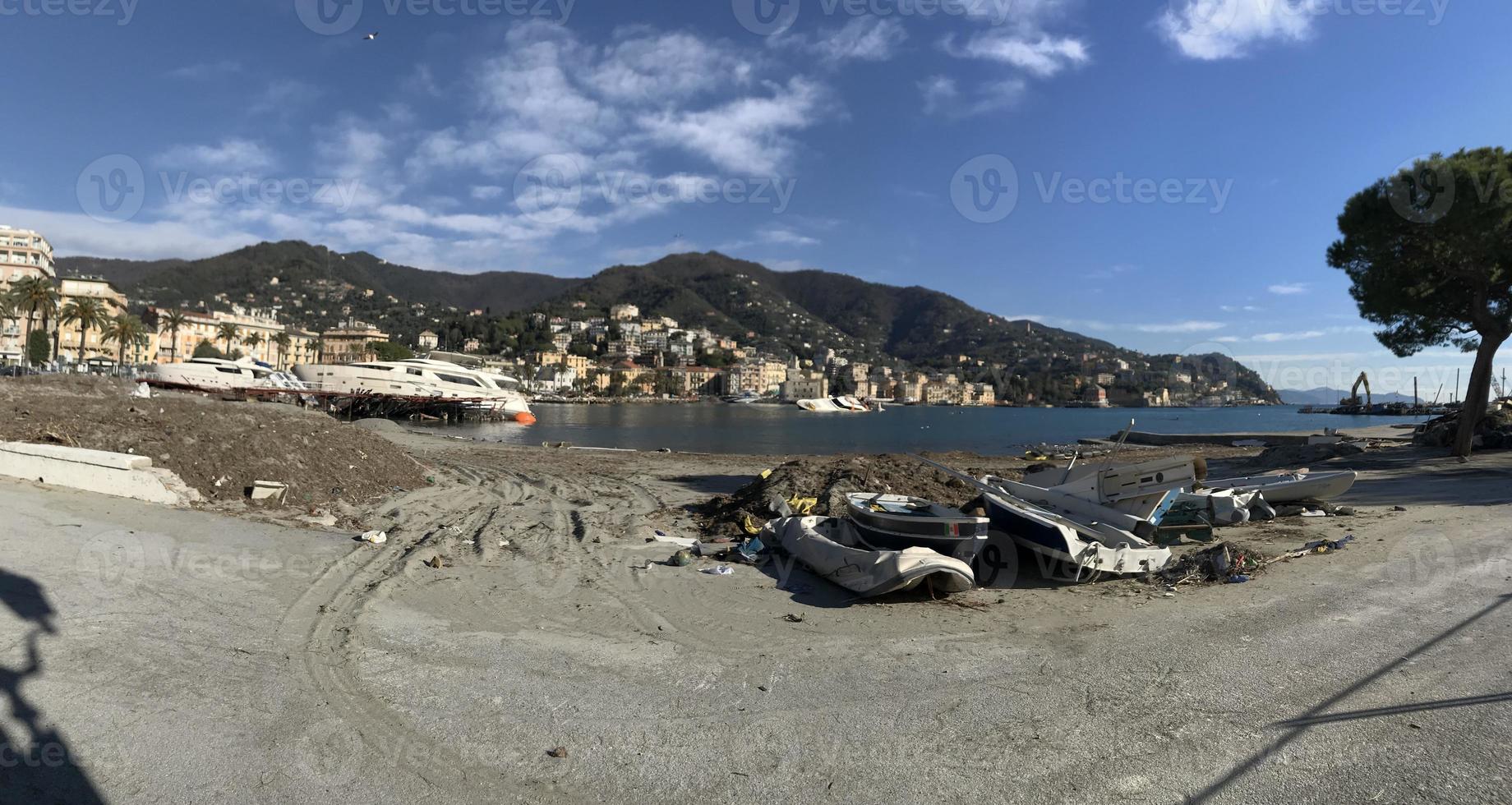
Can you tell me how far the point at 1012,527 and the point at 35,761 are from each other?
771 centimetres

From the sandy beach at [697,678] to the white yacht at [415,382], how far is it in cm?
4766

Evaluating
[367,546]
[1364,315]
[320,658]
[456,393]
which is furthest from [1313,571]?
[456,393]

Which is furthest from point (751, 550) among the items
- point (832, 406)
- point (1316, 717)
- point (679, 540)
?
point (832, 406)

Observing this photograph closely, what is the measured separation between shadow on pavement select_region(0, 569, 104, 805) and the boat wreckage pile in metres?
5.09

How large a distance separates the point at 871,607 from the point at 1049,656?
1622mm

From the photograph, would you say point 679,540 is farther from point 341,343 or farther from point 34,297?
point 341,343

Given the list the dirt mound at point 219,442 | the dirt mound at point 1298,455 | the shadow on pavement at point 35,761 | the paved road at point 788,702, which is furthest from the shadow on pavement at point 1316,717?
the dirt mound at point 1298,455

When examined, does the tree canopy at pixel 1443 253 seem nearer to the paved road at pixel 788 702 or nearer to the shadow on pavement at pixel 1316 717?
the paved road at pixel 788 702

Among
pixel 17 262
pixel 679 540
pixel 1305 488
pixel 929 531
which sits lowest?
pixel 679 540

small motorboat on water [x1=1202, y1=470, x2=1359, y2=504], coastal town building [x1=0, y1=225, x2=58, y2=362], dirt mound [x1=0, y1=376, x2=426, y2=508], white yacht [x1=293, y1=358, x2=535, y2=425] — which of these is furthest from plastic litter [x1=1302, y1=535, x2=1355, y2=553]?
coastal town building [x1=0, y1=225, x2=58, y2=362]

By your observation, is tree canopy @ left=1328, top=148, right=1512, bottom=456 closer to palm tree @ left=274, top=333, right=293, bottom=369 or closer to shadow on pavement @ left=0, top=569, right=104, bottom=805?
shadow on pavement @ left=0, top=569, right=104, bottom=805

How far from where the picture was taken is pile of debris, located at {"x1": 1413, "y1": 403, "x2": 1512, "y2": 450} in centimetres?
2073

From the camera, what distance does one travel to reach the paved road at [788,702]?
3.24 meters

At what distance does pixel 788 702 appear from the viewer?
419 cm
